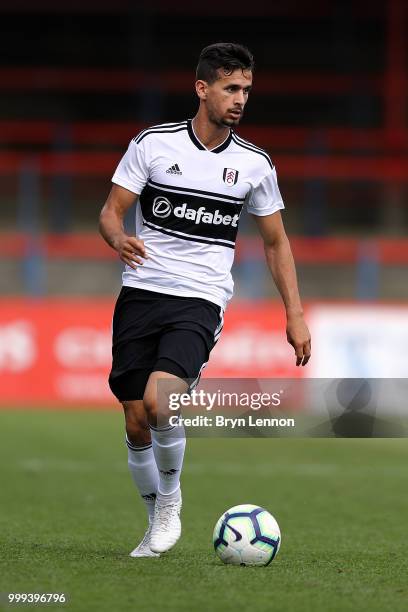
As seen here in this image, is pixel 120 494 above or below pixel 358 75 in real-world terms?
below

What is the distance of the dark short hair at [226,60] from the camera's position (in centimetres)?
545

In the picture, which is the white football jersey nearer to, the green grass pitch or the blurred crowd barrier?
the green grass pitch

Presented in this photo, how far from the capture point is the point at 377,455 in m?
11.0

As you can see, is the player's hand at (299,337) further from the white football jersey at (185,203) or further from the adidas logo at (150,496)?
the adidas logo at (150,496)

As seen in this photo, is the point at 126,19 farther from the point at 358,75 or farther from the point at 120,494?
the point at 120,494

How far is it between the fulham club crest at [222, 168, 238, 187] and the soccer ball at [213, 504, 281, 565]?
1452 millimetres

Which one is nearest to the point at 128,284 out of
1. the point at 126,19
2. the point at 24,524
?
the point at 24,524

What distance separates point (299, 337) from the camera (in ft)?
18.0

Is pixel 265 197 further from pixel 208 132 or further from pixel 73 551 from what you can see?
pixel 73 551

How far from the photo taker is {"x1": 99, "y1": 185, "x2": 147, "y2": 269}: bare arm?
5211 millimetres

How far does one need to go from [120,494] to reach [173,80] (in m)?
12.6

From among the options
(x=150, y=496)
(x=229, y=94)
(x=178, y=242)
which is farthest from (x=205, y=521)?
(x=229, y=94)

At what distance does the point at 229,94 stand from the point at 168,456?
1.59m

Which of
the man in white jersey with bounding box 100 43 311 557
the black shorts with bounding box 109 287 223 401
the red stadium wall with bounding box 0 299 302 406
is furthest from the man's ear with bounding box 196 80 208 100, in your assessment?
the red stadium wall with bounding box 0 299 302 406
